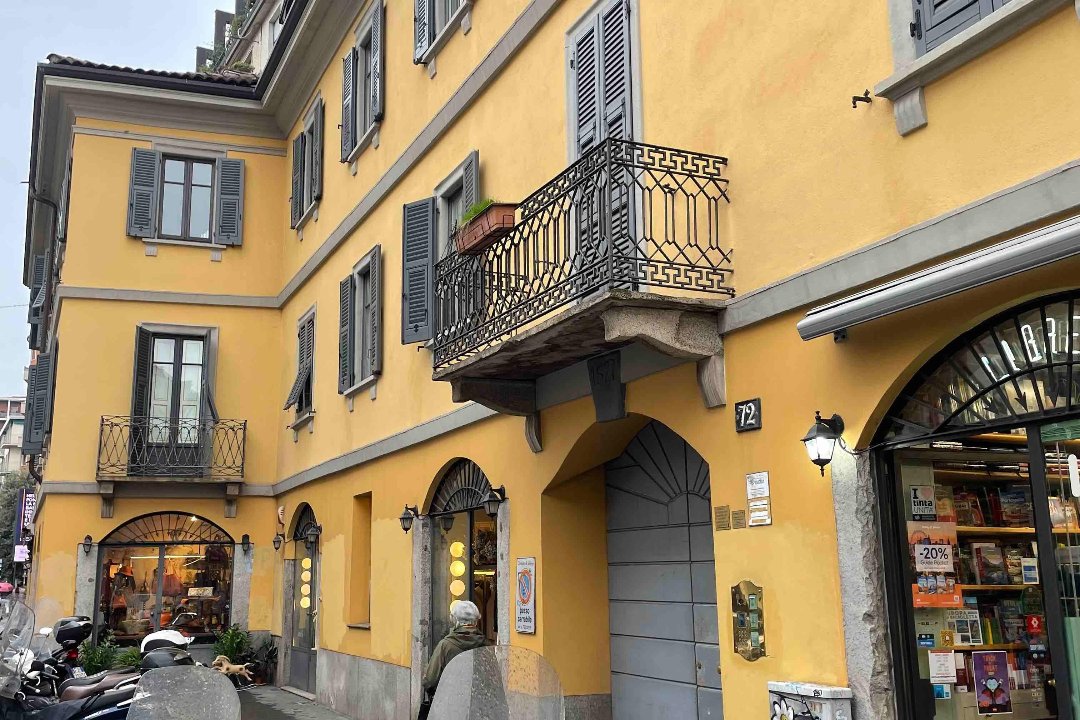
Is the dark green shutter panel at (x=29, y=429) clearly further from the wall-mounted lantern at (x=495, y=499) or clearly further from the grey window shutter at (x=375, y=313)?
the wall-mounted lantern at (x=495, y=499)

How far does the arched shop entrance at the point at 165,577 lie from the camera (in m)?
18.6

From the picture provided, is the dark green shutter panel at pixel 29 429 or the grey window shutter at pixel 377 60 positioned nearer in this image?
the grey window shutter at pixel 377 60

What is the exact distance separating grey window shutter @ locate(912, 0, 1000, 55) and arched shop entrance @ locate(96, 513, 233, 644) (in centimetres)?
1641

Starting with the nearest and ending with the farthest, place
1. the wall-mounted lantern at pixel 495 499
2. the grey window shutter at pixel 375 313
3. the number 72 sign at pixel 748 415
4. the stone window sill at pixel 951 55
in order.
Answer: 1. the stone window sill at pixel 951 55
2. the number 72 sign at pixel 748 415
3. the wall-mounted lantern at pixel 495 499
4. the grey window shutter at pixel 375 313

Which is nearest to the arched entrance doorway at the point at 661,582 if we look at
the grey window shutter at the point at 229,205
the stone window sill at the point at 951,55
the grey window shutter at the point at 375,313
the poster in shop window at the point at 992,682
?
the poster in shop window at the point at 992,682

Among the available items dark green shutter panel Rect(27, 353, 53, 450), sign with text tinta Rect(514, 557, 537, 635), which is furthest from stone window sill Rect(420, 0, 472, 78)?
dark green shutter panel Rect(27, 353, 53, 450)

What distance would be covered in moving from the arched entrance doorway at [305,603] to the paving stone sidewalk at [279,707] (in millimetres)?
377

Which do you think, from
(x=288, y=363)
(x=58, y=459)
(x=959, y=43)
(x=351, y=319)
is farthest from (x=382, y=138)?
(x=959, y=43)

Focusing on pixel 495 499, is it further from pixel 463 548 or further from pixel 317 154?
pixel 317 154

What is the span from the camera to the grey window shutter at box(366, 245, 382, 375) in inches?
549

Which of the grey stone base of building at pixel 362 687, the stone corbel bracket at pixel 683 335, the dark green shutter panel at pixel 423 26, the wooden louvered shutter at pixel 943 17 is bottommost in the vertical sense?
the grey stone base of building at pixel 362 687

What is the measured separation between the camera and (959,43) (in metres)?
5.31

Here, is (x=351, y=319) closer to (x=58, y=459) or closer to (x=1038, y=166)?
(x=58, y=459)

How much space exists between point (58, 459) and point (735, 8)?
49.8 ft
